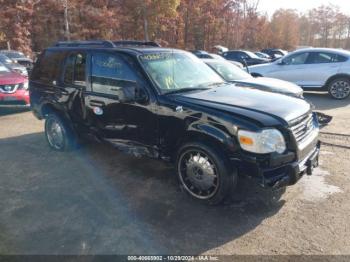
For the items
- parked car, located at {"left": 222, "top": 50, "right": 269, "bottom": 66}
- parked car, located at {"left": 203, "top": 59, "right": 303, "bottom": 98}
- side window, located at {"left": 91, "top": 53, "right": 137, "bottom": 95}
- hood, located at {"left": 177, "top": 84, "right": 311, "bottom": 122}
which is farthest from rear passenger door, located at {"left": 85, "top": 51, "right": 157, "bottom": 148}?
parked car, located at {"left": 222, "top": 50, "right": 269, "bottom": 66}

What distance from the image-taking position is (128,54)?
167 inches

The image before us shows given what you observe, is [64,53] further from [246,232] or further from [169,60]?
[246,232]

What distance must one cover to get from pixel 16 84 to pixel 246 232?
7.53 metres

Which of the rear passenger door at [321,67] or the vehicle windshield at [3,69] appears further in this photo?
the rear passenger door at [321,67]

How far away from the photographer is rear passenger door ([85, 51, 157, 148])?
160 inches

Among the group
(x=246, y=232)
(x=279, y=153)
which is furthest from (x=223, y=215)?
(x=279, y=153)

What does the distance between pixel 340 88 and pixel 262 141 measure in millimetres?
8162

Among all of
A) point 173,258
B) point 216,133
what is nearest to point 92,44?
point 216,133

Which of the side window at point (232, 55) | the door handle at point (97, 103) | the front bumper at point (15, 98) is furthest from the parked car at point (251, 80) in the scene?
the side window at point (232, 55)

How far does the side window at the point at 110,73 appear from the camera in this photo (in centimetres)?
417

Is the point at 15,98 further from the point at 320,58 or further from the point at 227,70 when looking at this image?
the point at 320,58

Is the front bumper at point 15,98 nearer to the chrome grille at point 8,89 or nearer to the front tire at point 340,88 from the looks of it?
the chrome grille at point 8,89

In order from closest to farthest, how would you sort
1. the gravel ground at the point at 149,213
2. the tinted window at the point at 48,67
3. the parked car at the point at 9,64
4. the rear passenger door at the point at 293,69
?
the gravel ground at the point at 149,213, the tinted window at the point at 48,67, the parked car at the point at 9,64, the rear passenger door at the point at 293,69

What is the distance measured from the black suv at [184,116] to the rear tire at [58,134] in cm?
7
